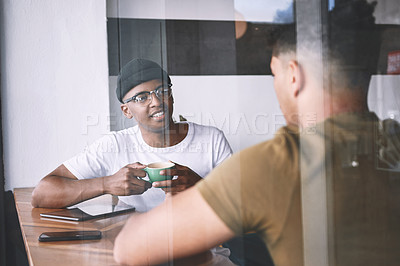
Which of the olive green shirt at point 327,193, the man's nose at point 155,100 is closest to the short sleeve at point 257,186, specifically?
the olive green shirt at point 327,193

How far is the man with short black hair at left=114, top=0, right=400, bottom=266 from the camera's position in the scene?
89 centimetres

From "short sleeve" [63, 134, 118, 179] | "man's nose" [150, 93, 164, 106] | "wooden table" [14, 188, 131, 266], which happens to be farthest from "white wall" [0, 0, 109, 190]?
"man's nose" [150, 93, 164, 106]

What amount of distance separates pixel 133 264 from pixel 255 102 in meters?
0.47

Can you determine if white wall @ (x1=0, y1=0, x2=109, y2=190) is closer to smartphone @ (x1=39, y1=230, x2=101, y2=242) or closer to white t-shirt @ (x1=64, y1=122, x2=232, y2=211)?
white t-shirt @ (x1=64, y1=122, x2=232, y2=211)

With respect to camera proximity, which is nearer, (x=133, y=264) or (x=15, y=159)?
(x=133, y=264)

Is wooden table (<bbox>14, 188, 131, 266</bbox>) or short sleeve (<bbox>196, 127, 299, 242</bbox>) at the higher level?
short sleeve (<bbox>196, 127, 299, 242</bbox>)

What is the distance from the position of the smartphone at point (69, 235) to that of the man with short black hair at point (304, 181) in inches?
5.8

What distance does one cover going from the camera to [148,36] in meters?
1.03

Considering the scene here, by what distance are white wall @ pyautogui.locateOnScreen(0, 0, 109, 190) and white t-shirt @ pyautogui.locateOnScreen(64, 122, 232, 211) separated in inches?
3.2

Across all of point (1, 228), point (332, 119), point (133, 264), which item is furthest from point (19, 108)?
point (332, 119)

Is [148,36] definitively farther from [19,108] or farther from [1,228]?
[1,228]

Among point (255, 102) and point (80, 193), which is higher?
point (255, 102)

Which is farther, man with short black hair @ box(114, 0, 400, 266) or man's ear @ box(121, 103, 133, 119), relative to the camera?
man's ear @ box(121, 103, 133, 119)

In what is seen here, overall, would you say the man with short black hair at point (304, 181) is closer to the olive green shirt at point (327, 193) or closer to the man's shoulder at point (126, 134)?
the olive green shirt at point (327, 193)
